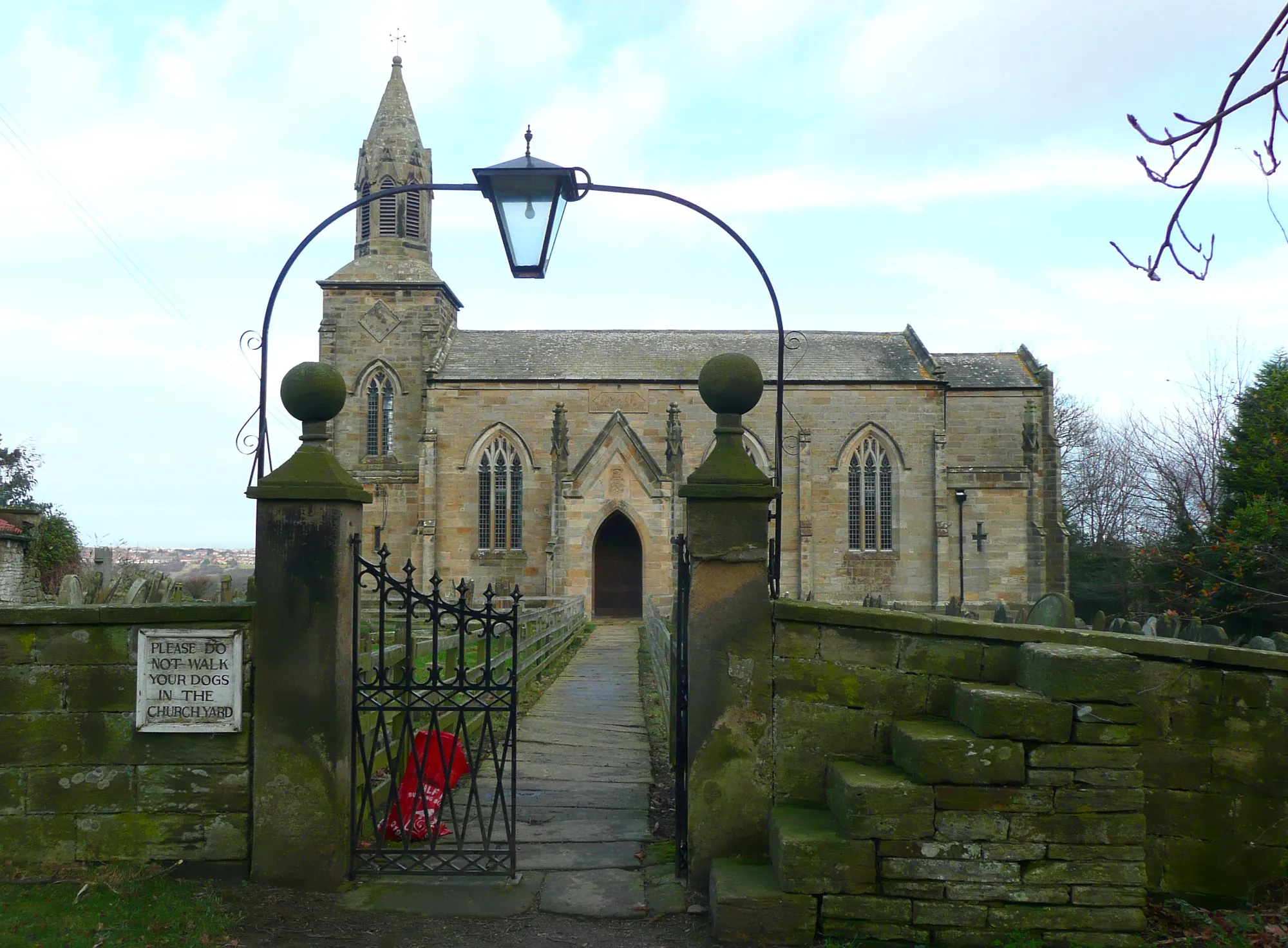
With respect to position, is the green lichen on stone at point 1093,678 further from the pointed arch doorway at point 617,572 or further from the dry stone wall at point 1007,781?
the pointed arch doorway at point 617,572

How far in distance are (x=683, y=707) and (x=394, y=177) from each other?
1208 inches

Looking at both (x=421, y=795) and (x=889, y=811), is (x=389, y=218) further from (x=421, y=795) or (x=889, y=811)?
(x=889, y=811)

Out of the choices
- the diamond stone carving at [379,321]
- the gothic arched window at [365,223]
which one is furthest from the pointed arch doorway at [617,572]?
the gothic arched window at [365,223]

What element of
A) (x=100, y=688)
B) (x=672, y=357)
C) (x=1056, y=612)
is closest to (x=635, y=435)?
(x=672, y=357)

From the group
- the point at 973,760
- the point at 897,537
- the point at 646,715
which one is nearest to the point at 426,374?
the point at 897,537

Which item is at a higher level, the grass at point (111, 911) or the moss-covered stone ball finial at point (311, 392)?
the moss-covered stone ball finial at point (311, 392)

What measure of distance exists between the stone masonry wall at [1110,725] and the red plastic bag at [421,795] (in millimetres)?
2168

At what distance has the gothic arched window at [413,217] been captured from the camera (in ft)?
115

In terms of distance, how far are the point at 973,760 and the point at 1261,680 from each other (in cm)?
182

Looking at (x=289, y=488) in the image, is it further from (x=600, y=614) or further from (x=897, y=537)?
(x=897, y=537)

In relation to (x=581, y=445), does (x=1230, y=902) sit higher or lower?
lower

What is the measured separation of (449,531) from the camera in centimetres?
3309

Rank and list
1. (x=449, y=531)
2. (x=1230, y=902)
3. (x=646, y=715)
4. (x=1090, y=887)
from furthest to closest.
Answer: (x=449, y=531) → (x=646, y=715) → (x=1230, y=902) → (x=1090, y=887)

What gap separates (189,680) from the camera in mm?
5723
